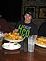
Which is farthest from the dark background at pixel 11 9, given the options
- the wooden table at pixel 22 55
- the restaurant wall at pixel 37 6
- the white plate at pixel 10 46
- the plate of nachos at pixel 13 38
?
the wooden table at pixel 22 55

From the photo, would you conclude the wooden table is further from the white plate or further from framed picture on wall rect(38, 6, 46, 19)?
framed picture on wall rect(38, 6, 46, 19)

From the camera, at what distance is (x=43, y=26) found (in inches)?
119

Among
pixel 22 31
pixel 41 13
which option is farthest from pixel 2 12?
pixel 22 31

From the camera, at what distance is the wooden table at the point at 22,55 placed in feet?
5.44

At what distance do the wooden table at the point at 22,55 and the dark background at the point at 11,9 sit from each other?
3168mm

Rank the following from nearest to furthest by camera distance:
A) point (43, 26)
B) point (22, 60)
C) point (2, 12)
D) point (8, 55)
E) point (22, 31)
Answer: point (22, 60)
point (8, 55)
point (22, 31)
point (43, 26)
point (2, 12)

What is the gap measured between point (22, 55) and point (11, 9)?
333 cm

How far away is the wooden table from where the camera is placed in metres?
1.66

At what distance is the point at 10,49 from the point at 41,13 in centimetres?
328

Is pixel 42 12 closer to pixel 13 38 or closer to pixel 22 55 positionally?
pixel 13 38

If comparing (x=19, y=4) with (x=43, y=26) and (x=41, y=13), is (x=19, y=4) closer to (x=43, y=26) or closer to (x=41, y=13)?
(x=41, y=13)

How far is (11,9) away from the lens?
497cm

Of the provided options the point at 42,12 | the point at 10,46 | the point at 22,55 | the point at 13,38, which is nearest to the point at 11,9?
the point at 42,12

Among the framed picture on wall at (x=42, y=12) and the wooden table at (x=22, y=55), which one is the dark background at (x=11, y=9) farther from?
the wooden table at (x=22, y=55)
